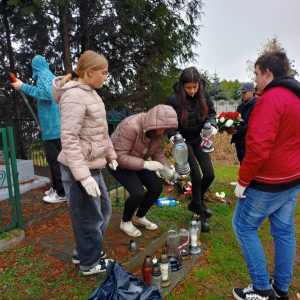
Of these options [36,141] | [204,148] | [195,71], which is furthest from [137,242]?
[36,141]

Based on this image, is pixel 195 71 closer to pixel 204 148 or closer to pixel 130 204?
pixel 204 148

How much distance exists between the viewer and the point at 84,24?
607 cm

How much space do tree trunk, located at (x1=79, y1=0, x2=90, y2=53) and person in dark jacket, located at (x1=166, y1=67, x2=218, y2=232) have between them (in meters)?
3.85

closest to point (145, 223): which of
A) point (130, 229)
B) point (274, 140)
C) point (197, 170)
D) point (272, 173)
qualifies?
point (130, 229)

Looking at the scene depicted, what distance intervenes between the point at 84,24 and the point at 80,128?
5.14m

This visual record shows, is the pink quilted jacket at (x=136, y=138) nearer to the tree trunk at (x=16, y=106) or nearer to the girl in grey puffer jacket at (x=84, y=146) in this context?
the girl in grey puffer jacket at (x=84, y=146)

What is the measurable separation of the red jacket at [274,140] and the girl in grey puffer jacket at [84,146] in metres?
1.18

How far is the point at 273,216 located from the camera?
209 cm

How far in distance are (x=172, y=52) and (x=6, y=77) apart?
463cm

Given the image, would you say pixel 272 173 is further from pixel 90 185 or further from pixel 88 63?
pixel 88 63

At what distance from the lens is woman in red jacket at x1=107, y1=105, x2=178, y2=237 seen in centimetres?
252

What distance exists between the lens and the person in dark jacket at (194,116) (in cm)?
312

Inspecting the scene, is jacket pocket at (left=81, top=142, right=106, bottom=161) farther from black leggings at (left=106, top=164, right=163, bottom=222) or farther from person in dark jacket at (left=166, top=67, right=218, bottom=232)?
person in dark jacket at (left=166, top=67, right=218, bottom=232)

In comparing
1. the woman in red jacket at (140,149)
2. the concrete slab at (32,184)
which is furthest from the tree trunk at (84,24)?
the woman in red jacket at (140,149)
